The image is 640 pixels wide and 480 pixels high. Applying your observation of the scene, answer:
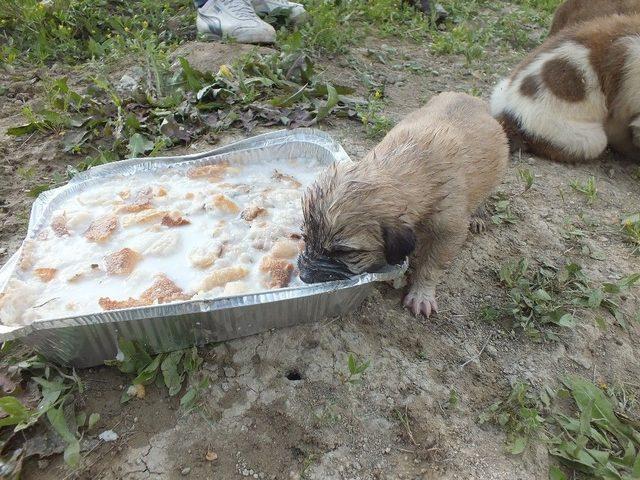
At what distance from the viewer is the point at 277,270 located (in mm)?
2719

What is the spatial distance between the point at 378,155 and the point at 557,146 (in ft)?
9.45

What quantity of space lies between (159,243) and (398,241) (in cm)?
144

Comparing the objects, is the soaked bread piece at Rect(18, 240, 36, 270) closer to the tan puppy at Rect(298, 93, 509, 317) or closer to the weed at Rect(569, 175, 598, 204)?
the tan puppy at Rect(298, 93, 509, 317)

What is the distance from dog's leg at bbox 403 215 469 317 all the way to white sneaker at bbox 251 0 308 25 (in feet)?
16.0

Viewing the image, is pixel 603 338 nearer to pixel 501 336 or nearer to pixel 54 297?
pixel 501 336

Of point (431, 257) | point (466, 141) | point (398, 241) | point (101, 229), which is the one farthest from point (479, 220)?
point (101, 229)

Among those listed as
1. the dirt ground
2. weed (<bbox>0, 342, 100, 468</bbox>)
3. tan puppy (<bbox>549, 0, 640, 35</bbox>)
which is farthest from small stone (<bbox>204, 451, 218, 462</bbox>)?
tan puppy (<bbox>549, 0, 640, 35</bbox>)

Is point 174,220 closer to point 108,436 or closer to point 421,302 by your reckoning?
point 108,436

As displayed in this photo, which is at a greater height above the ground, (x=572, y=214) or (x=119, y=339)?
(x=119, y=339)

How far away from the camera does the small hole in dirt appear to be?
2602mm

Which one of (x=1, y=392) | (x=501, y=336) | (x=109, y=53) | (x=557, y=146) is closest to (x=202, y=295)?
(x=1, y=392)

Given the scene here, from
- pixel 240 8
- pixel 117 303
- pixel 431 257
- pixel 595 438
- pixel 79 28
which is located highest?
pixel 240 8

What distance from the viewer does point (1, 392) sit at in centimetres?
235

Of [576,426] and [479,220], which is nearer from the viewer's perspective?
[576,426]
